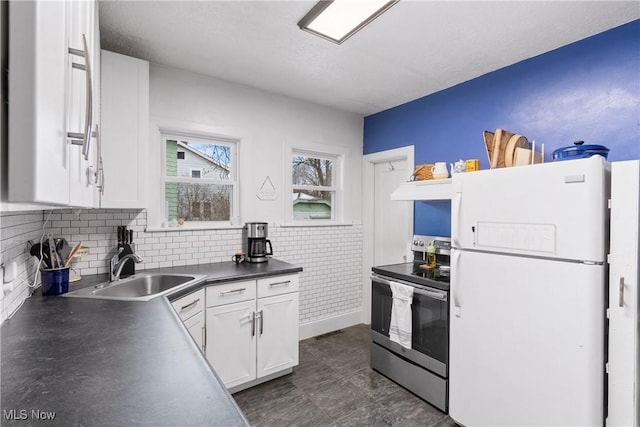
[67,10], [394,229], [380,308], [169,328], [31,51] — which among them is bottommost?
[380,308]

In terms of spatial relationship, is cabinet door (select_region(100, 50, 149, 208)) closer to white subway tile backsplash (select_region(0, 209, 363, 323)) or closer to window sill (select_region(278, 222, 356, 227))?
white subway tile backsplash (select_region(0, 209, 363, 323))

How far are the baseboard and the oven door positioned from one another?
1053 millimetres

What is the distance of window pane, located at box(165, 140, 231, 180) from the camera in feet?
9.32

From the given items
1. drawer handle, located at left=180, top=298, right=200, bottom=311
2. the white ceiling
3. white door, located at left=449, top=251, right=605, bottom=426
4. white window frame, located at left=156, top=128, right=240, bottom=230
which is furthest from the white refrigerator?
white window frame, located at left=156, top=128, right=240, bottom=230

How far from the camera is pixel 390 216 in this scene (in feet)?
12.4

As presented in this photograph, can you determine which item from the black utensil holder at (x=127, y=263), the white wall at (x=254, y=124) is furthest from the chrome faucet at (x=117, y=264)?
the white wall at (x=254, y=124)

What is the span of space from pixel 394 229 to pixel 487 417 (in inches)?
81.1

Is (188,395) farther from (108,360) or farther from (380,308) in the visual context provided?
(380,308)

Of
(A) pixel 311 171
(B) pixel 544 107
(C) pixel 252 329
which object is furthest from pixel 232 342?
(B) pixel 544 107

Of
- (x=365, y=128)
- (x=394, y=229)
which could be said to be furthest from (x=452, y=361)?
(x=365, y=128)

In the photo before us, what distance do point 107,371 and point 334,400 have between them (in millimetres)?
1866

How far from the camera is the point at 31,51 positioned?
0.37m

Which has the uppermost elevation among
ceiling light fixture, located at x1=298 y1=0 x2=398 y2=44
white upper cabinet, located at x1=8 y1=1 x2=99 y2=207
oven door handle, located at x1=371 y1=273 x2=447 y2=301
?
ceiling light fixture, located at x1=298 y1=0 x2=398 y2=44

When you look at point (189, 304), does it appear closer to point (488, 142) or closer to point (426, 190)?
point (426, 190)
